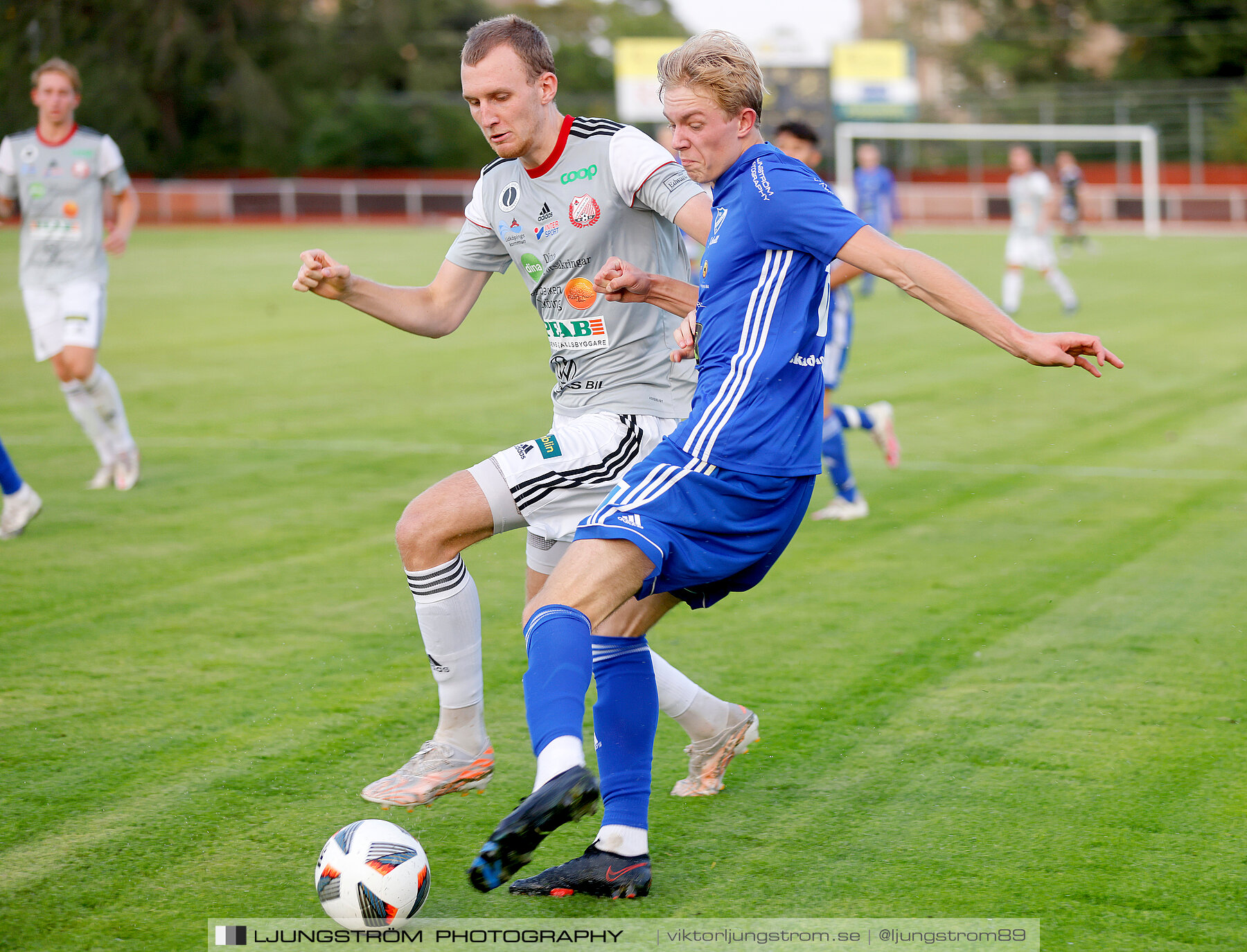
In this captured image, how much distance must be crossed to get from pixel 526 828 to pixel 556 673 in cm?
41

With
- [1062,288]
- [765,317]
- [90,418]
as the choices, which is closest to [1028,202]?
[1062,288]

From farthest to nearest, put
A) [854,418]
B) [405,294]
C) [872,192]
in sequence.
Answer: [872,192] < [854,418] < [405,294]

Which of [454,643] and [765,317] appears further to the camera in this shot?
[454,643]

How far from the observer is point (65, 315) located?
8875 millimetres

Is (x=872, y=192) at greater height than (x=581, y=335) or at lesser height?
lesser

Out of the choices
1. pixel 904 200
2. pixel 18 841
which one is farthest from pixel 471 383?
pixel 904 200

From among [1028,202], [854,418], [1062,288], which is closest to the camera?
[854,418]

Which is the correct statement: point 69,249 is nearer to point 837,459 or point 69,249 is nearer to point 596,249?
point 837,459

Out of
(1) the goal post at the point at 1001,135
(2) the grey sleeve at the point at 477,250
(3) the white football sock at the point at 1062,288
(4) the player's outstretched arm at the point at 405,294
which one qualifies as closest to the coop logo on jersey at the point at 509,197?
(2) the grey sleeve at the point at 477,250

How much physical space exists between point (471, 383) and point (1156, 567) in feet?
26.1

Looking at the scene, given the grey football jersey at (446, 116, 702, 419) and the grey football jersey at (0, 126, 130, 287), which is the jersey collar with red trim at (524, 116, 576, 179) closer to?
the grey football jersey at (446, 116, 702, 419)

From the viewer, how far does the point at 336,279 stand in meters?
3.95

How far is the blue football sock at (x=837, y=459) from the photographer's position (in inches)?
307

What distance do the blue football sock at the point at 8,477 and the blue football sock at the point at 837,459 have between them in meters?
4.54
